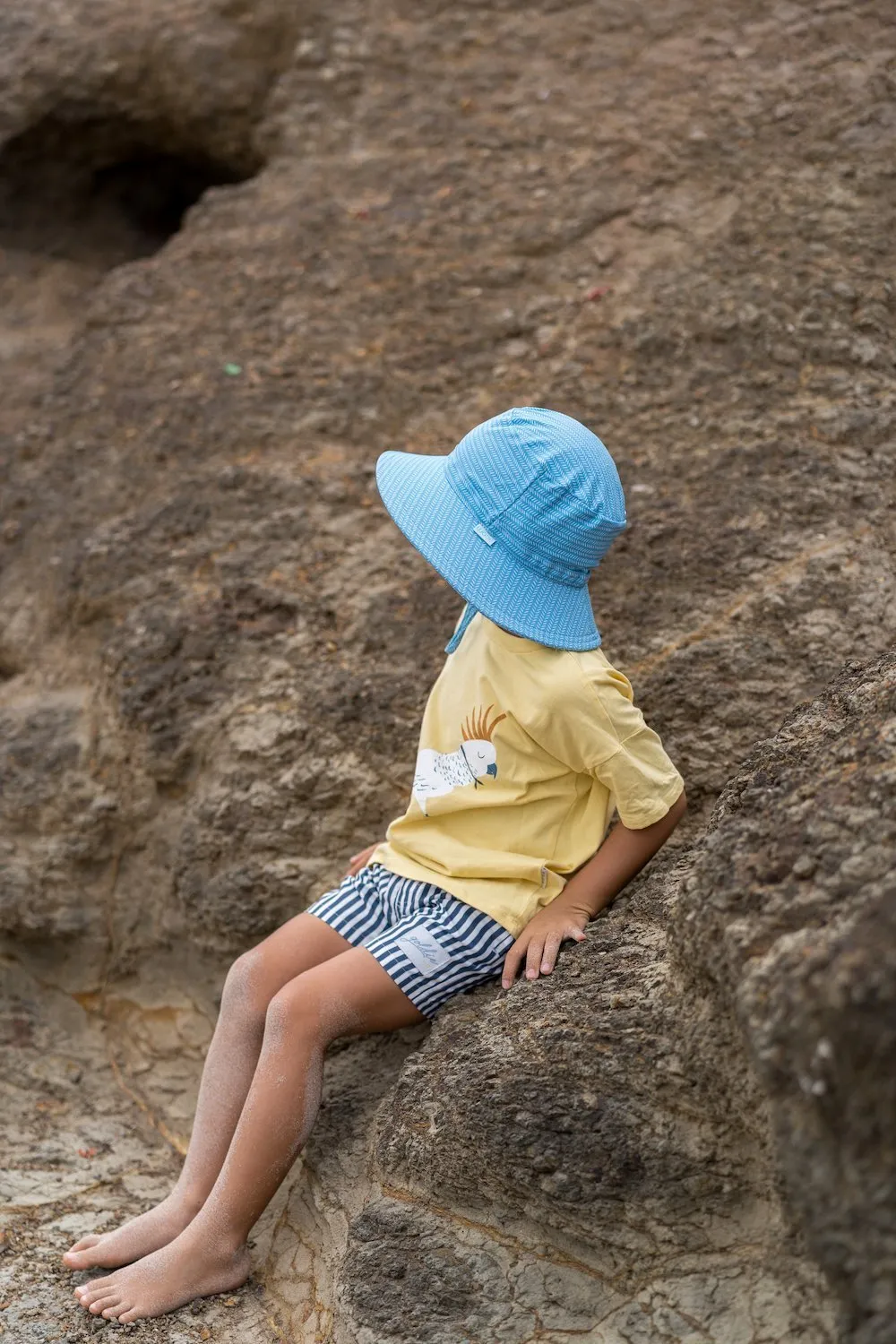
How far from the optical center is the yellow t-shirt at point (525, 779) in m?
1.89

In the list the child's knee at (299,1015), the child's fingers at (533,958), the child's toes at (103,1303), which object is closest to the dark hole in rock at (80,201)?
the child's knee at (299,1015)

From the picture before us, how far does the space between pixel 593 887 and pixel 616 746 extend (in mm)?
221

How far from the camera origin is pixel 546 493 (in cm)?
189

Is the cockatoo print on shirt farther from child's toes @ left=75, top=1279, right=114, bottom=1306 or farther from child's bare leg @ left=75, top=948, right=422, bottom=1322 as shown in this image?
child's toes @ left=75, top=1279, right=114, bottom=1306

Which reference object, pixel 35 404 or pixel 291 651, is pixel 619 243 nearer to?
pixel 291 651

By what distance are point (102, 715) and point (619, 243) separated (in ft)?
5.09

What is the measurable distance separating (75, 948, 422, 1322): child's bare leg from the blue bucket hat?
0.58 metres

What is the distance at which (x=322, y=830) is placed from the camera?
A: 2.45 meters

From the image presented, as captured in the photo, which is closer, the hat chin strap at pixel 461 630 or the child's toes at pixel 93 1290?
the child's toes at pixel 93 1290

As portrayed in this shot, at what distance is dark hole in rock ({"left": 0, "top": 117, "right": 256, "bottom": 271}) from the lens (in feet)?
12.4

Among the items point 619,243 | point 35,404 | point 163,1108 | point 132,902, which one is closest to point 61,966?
point 132,902

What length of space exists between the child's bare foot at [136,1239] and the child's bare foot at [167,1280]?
4cm

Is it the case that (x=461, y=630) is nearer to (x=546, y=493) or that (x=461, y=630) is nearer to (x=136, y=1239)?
(x=546, y=493)

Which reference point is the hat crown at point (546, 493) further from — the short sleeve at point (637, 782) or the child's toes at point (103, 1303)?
the child's toes at point (103, 1303)
